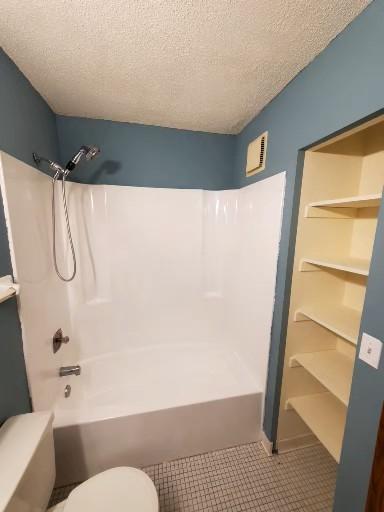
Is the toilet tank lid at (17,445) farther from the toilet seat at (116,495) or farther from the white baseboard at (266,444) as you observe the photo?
the white baseboard at (266,444)

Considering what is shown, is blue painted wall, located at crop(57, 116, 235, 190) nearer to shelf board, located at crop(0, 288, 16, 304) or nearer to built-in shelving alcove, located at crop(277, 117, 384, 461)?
built-in shelving alcove, located at crop(277, 117, 384, 461)

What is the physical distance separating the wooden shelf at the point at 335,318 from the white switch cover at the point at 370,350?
12 cm

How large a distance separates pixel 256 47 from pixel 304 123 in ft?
1.40

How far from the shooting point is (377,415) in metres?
0.82

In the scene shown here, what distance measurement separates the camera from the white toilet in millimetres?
798

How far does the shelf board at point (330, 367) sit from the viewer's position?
116 centimetres

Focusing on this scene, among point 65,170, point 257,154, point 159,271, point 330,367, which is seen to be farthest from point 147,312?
point 257,154

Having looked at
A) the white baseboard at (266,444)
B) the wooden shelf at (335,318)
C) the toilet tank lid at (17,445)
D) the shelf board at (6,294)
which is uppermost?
the shelf board at (6,294)

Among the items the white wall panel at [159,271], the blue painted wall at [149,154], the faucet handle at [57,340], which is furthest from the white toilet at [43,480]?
the blue painted wall at [149,154]

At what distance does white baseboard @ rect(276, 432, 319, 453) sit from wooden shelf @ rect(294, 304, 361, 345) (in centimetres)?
91

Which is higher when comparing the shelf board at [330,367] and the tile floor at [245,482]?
the shelf board at [330,367]

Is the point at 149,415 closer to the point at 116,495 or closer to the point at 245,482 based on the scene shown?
the point at 116,495

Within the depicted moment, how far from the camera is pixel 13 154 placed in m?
1.12

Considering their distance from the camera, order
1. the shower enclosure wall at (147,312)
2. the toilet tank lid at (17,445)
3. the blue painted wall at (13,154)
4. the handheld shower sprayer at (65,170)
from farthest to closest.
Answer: the handheld shower sprayer at (65,170) → the shower enclosure wall at (147,312) → the blue painted wall at (13,154) → the toilet tank lid at (17,445)
